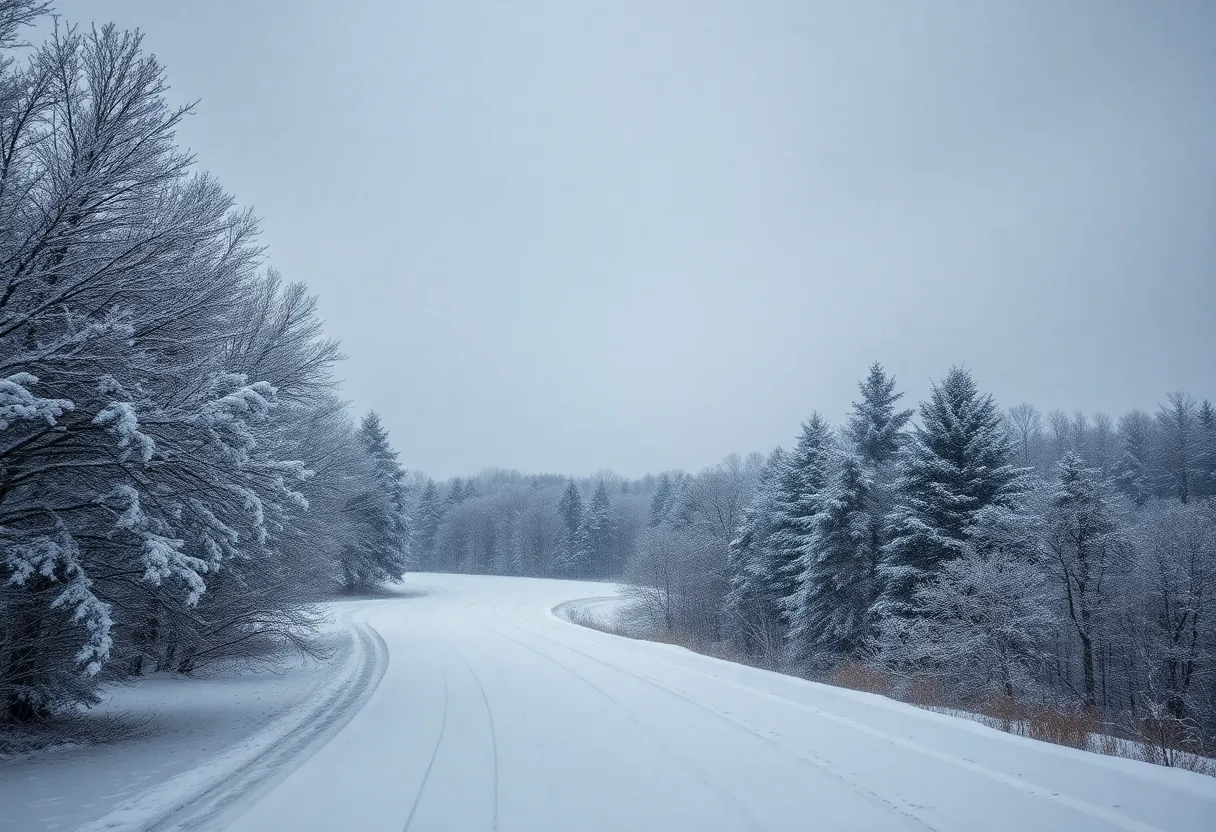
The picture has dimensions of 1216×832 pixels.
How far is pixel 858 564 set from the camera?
82.6 feet

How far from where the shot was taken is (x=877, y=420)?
29062 millimetres

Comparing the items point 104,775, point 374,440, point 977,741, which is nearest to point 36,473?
point 104,775

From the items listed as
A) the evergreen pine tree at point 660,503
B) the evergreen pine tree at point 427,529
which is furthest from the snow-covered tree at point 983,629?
the evergreen pine tree at point 427,529

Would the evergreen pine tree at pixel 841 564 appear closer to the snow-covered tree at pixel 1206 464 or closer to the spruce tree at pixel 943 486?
the spruce tree at pixel 943 486

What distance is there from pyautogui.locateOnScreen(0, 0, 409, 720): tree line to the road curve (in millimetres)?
2875

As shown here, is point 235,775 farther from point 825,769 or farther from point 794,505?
point 794,505

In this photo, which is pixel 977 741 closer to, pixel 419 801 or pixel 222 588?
pixel 419 801

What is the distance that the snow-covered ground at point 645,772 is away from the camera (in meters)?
5.23

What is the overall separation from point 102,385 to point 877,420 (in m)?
29.2

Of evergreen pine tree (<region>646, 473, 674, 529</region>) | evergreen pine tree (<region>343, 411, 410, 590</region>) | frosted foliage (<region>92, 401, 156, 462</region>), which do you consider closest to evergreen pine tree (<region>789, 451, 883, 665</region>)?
frosted foliage (<region>92, 401, 156, 462</region>)

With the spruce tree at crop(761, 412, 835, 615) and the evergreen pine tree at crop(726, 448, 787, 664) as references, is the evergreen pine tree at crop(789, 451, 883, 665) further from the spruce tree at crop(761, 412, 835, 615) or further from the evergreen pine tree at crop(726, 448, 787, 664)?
the evergreen pine tree at crop(726, 448, 787, 664)

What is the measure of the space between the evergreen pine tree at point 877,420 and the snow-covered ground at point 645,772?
19976 mm

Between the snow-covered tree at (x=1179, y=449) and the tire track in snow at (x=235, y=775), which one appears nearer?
the tire track in snow at (x=235, y=775)

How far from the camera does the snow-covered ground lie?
523cm
